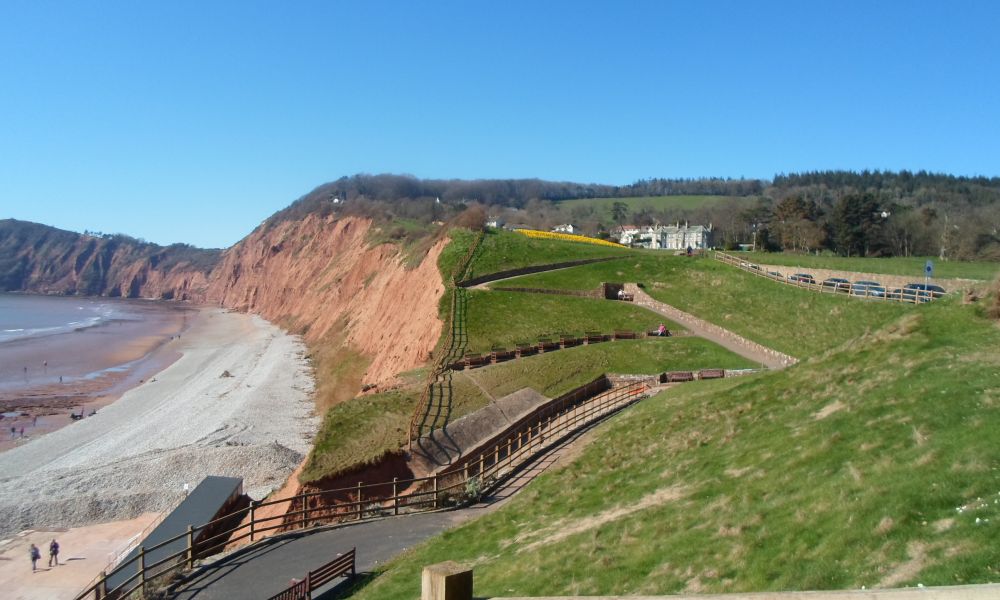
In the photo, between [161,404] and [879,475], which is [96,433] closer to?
[161,404]

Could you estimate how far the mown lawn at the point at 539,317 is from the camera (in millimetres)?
39750

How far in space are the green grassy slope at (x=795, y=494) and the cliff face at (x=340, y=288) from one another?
23784 mm

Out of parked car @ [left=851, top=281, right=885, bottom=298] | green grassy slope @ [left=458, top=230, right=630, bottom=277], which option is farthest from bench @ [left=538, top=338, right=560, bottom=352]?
parked car @ [left=851, top=281, right=885, bottom=298]

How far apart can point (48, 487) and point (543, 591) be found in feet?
94.7

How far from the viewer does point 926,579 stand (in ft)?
23.4

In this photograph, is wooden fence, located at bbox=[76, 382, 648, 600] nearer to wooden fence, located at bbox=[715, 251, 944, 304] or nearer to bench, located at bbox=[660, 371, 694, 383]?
bench, located at bbox=[660, 371, 694, 383]

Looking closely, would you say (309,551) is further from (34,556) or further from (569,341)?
(569,341)

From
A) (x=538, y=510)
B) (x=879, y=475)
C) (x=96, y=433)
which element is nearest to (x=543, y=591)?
(x=879, y=475)

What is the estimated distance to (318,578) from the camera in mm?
14469

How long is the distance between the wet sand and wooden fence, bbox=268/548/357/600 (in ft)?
109

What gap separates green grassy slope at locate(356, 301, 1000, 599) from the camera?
8.39 meters

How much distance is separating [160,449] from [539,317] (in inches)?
915

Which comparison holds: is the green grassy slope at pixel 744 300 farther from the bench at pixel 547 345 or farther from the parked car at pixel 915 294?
the bench at pixel 547 345

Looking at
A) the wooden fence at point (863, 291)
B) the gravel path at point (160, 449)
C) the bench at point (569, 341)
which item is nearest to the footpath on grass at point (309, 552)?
the gravel path at point (160, 449)
